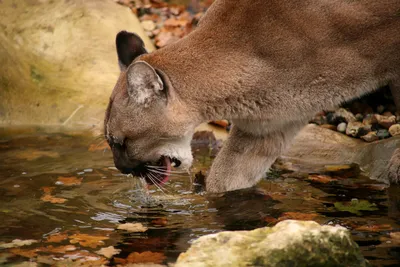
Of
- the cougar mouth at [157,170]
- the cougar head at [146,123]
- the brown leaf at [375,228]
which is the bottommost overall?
the brown leaf at [375,228]

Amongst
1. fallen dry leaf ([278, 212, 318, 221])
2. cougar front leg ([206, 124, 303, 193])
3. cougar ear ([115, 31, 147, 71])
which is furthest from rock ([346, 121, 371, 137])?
cougar ear ([115, 31, 147, 71])

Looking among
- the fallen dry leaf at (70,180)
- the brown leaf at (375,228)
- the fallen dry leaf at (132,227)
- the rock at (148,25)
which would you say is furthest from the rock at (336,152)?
the rock at (148,25)

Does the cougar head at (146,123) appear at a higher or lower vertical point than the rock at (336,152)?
higher

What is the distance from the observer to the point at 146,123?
544 cm

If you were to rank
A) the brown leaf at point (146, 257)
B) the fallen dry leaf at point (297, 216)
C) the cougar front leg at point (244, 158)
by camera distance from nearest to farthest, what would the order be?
the brown leaf at point (146, 257), the fallen dry leaf at point (297, 216), the cougar front leg at point (244, 158)

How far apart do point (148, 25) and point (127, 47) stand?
18.2 ft

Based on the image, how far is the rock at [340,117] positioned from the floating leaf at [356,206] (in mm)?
2460

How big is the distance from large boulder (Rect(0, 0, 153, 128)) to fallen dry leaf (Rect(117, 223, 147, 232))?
3.68m

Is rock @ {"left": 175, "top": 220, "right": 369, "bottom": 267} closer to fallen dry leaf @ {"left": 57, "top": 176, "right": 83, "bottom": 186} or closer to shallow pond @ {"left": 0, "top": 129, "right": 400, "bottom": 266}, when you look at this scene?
shallow pond @ {"left": 0, "top": 129, "right": 400, "bottom": 266}

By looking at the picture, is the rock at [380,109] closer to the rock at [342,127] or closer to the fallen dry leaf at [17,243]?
the rock at [342,127]

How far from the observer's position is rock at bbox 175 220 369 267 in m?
3.85

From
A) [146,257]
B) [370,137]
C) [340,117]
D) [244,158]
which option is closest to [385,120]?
[370,137]

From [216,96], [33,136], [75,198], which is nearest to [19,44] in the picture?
[33,136]

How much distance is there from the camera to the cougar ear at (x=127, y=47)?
5828 millimetres
